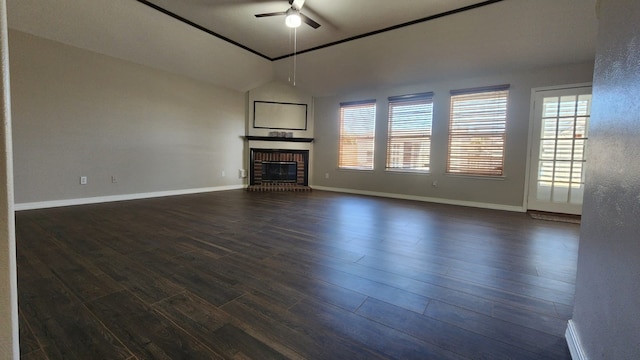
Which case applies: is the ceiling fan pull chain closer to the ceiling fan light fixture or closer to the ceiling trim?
the ceiling trim

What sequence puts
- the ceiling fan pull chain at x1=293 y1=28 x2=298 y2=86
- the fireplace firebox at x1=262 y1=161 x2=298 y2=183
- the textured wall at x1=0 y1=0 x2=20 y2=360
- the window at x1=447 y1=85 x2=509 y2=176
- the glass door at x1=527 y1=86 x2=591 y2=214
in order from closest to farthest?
the textured wall at x1=0 y1=0 x2=20 y2=360, the glass door at x1=527 y1=86 x2=591 y2=214, the ceiling fan pull chain at x1=293 y1=28 x2=298 y2=86, the window at x1=447 y1=85 x2=509 y2=176, the fireplace firebox at x1=262 y1=161 x2=298 y2=183

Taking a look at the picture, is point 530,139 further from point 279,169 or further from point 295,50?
point 279,169

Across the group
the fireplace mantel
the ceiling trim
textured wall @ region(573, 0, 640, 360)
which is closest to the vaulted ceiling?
the ceiling trim

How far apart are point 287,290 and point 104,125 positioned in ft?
15.6

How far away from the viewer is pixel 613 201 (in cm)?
97

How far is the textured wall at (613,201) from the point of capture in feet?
2.66

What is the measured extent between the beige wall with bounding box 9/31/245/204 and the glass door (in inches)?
255

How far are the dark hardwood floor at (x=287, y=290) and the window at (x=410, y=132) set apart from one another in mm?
2636

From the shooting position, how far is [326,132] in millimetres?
7109

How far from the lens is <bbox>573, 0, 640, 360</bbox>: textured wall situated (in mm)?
810

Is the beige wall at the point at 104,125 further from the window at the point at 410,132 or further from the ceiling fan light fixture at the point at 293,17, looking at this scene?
the window at the point at 410,132

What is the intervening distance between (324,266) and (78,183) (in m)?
4.57

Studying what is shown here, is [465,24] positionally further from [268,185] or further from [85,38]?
[85,38]

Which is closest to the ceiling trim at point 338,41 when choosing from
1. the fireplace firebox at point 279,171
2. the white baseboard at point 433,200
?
the fireplace firebox at point 279,171
